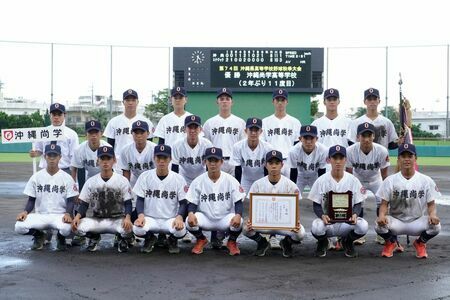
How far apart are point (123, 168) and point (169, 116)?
1.32m

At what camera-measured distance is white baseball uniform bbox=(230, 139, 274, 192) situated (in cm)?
835

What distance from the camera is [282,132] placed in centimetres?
891

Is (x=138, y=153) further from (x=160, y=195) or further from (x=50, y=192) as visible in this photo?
(x=50, y=192)

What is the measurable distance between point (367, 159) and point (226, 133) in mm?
2218

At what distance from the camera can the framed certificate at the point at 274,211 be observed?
716cm

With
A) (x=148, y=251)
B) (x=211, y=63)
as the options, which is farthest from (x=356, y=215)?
(x=211, y=63)

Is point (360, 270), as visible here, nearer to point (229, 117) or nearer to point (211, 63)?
point (229, 117)

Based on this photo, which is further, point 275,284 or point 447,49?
point 447,49

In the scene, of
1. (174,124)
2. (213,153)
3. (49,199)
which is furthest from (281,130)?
(49,199)

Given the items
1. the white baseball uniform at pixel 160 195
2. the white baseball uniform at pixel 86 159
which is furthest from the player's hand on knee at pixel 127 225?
the white baseball uniform at pixel 86 159

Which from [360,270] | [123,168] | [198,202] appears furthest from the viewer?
[123,168]

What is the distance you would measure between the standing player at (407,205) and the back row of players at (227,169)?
0.01 metres

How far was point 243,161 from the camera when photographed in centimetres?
845

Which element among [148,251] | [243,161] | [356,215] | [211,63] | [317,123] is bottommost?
[148,251]
